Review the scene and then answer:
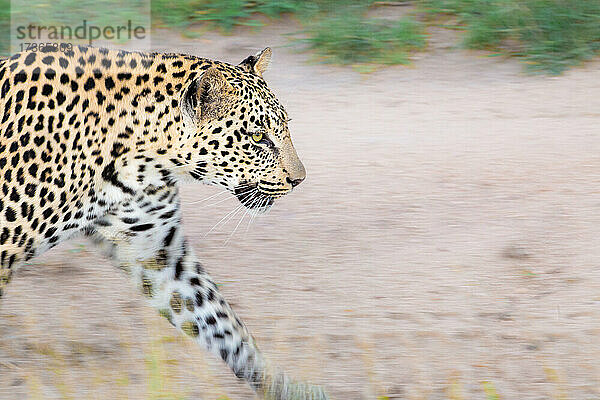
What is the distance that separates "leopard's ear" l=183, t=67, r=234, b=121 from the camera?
4133mm

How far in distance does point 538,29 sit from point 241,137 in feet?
20.3

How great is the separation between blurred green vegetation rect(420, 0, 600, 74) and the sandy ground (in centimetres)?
124

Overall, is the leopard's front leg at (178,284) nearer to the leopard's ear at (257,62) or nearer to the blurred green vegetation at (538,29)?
the leopard's ear at (257,62)

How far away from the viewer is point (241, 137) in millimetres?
4262

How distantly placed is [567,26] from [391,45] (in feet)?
5.36

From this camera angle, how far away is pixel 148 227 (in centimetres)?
427

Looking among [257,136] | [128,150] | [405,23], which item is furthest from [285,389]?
[405,23]

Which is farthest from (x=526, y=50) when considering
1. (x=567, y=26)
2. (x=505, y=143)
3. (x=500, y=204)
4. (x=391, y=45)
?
(x=500, y=204)

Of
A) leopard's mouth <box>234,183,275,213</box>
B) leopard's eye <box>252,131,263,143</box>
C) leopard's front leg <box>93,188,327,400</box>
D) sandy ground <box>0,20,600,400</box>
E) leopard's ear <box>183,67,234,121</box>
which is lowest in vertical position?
sandy ground <box>0,20,600,400</box>

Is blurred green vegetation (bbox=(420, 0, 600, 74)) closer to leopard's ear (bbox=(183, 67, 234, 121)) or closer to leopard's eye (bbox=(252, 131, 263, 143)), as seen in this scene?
leopard's eye (bbox=(252, 131, 263, 143))

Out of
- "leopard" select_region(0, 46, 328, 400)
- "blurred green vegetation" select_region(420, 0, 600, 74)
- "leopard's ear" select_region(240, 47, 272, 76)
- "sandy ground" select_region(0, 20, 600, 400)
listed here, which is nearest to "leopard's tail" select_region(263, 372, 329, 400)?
"sandy ground" select_region(0, 20, 600, 400)

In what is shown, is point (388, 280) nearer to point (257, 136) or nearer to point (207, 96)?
point (257, 136)

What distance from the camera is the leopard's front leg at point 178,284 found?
13.9ft

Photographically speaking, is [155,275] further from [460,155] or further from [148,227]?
[460,155]
